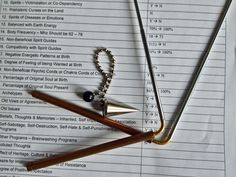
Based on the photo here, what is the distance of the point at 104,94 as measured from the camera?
52 centimetres

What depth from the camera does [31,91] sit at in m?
0.53

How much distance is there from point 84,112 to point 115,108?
0.14ft

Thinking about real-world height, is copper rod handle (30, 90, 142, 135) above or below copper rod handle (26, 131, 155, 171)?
above

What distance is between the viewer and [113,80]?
0.52 m

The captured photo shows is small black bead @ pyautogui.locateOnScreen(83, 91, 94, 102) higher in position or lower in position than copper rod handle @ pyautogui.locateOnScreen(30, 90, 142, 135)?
higher

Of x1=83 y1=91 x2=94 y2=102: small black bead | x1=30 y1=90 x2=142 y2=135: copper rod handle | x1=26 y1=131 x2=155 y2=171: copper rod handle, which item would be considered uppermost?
x1=83 y1=91 x2=94 y2=102: small black bead

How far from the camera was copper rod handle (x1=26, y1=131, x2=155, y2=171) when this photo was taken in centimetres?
48

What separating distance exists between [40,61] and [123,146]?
168 mm

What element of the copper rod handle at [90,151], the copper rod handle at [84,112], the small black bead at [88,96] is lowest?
the copper rod handle at [90,151]

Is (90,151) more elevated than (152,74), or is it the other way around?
(152,74)

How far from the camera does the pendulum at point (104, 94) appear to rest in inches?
20.0

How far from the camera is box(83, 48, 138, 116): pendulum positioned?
507 mm

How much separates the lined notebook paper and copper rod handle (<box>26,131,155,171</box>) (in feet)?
0.04

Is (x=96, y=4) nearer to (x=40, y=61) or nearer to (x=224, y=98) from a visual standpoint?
(x=40, y=61)
